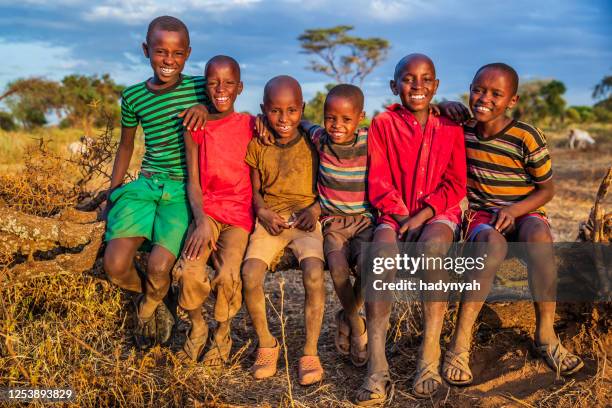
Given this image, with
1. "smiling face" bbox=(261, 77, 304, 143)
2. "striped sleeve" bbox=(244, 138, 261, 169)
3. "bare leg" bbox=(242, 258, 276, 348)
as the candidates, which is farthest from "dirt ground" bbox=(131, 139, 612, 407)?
"smiling face" bbox=(261, 77, 304, 143)

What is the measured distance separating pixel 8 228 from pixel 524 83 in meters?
37.0

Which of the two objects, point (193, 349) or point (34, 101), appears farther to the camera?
point (34, 101)

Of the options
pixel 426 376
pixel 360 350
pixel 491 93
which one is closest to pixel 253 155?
pixel 360 350

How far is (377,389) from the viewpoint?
9.04ft

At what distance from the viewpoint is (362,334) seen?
3.15 m

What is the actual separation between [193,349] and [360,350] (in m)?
0.92

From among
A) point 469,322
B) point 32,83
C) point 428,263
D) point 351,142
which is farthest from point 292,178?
point 32,83

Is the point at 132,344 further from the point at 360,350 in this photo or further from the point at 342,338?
the point at 360,350

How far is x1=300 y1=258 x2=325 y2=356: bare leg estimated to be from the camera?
9.74 ft

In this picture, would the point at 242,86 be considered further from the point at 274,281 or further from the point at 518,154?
the point at 274,281

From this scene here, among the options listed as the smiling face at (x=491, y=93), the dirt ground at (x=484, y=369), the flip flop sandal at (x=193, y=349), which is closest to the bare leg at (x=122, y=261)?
the flip flop sandal at (x=193, y=349)

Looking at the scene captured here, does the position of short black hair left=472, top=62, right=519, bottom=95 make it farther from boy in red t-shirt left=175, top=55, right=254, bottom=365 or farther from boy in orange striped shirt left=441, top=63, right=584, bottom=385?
boy in red t-shirt left=175, top=55, right=254, bottom=365

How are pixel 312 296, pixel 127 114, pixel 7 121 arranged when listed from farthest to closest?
pixel 7 121, pixel 127 114, pixel 312 296

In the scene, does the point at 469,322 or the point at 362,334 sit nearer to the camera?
the point at 469,322
